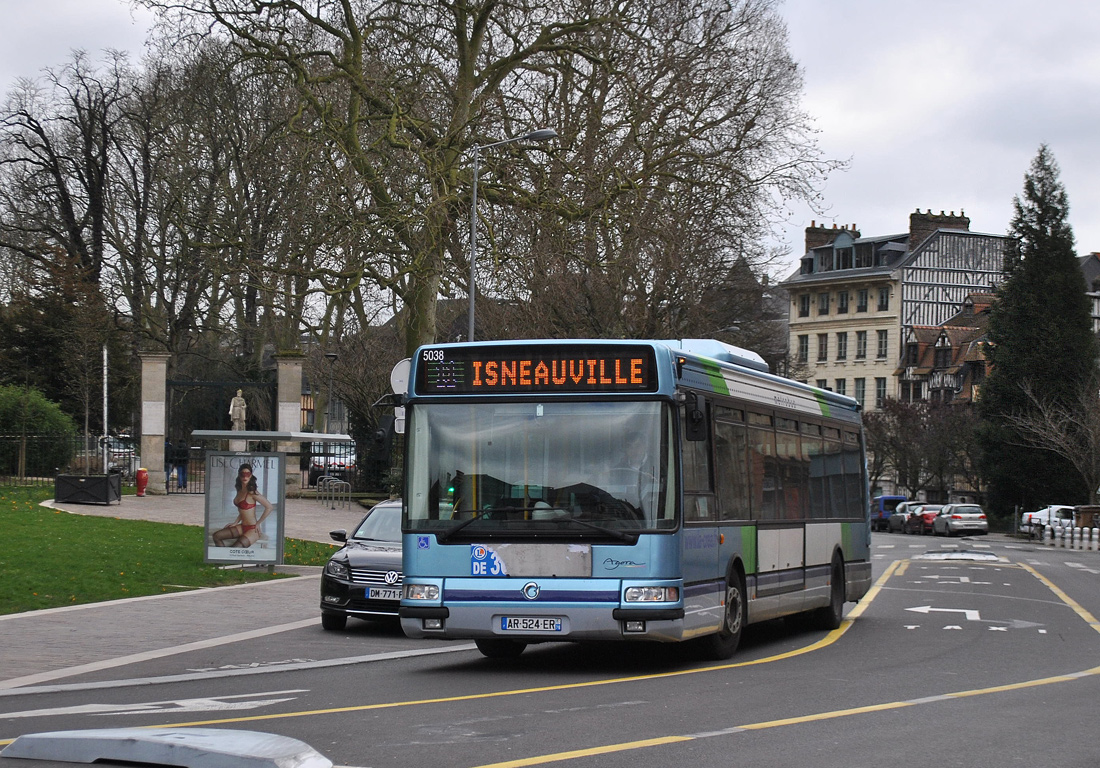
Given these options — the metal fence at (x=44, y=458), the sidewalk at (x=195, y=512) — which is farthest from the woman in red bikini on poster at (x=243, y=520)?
the metal fence at (x=44, y=458)

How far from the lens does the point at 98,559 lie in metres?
22.2

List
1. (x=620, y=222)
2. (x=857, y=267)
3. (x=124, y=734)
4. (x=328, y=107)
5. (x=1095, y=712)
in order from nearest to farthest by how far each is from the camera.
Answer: (x=124, y=734)
(x=1095, y=712)
(x=328, y=107)
(x=620, y=222)
(x=857, y=267)

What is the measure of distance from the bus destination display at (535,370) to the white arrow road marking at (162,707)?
10.7 ft

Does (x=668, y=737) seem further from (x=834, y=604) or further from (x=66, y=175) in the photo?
(x=66, y=175)

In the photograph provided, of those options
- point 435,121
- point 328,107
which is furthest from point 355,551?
point 435,121

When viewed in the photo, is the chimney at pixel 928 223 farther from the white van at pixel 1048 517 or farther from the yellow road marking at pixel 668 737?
the yellow road marking at pixel 668 737

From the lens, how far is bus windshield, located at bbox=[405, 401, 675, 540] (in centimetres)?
1238

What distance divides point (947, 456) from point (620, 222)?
54792 millimetres

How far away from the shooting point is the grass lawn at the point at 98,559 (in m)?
18.8

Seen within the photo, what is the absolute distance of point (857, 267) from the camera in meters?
112

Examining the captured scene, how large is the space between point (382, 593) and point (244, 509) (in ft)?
22.8

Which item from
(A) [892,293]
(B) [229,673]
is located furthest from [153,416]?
(A) [892,293]

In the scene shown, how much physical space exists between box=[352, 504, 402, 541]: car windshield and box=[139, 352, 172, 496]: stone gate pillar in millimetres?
23307

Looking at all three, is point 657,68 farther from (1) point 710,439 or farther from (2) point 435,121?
(1) point 710,439
